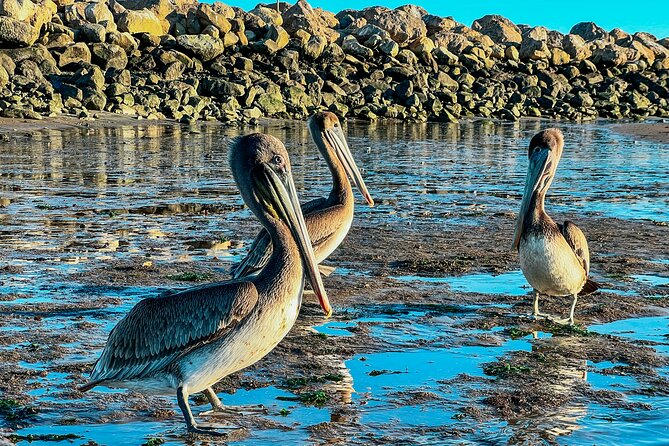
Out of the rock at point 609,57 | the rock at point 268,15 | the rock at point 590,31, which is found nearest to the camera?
the rock at point 268,15

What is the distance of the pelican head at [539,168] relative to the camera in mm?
7059

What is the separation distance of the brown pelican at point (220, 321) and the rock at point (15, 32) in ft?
97.0

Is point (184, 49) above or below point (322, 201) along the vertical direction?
above

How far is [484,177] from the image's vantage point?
1703cm

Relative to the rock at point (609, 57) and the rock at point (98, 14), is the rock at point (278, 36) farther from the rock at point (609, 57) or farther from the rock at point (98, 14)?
the rock at point (609, 57)

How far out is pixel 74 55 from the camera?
3253cm

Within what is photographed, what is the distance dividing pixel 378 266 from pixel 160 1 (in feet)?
120

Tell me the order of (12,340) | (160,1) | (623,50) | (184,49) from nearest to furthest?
(12,340) → (184,49) → (160,1) → (623,50)

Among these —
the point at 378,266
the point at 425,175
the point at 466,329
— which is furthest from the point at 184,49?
the point at 466,329

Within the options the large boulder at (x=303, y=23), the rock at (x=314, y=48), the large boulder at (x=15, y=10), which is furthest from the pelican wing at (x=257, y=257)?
the large boulder at (x=303, y=23)

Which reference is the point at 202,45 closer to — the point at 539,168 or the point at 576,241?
the point at 539,168

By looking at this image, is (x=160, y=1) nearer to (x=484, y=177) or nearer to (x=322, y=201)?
(x=484, y=177)

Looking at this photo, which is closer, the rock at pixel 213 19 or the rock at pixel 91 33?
the rock at pixel 91 33

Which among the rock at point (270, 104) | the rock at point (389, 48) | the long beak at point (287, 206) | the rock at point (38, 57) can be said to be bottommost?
the long beak at point (287, 206)
